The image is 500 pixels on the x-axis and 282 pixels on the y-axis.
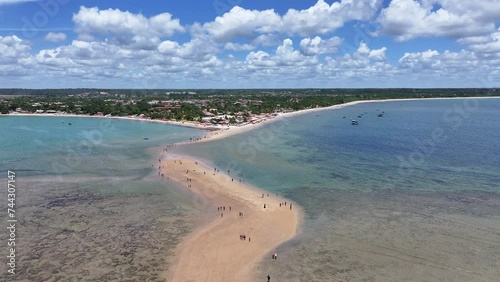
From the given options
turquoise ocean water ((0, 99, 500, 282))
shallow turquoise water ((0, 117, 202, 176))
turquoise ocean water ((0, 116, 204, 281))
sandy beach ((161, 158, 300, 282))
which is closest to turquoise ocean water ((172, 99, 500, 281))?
turquoise ocean water ((0, 99, 500, 282))

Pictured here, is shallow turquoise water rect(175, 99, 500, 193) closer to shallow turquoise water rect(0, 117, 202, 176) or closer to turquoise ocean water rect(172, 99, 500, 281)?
turquoise ocean water rect(172, 99, 500, 281)

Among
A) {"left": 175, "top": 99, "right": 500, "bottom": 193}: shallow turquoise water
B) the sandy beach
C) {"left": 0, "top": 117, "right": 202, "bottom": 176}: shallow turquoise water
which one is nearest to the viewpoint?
the sandy beach

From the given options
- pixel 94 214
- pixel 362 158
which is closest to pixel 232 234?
pixel 94 214

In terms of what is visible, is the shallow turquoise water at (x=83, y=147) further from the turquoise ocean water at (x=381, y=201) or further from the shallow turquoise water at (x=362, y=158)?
the turquoise ocean water at (x=381, y=201)

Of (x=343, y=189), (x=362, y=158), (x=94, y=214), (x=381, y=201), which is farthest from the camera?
(x=362, y=158)

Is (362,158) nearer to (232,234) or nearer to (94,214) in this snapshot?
(232,234)

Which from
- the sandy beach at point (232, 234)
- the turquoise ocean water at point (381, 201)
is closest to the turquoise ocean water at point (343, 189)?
the turquoise ocean water at point (381, 201)

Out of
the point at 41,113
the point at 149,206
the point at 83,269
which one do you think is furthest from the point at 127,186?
the point at 41,113

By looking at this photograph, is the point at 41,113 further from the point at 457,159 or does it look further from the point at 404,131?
the point at 457,159
